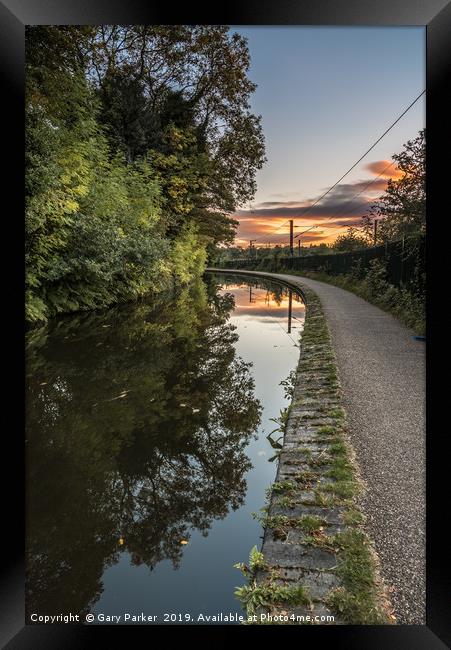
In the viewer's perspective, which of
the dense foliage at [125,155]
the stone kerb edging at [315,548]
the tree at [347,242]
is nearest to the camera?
the stone kerb edging at [315,548]

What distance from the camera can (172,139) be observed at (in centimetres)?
1545

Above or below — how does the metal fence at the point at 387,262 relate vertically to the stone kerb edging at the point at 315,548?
above

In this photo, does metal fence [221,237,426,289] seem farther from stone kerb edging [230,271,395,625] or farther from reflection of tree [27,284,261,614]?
stone kerb edging [230,271,395,625]

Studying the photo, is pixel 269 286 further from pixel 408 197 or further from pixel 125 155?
pixel 408 197

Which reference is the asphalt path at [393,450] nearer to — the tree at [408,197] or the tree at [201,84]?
the tree at [408,197]

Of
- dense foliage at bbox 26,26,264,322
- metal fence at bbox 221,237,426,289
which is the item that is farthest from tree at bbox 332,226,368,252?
dense foliage at bbox 26,26,264,322

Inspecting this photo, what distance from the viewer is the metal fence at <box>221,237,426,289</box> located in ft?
28.9

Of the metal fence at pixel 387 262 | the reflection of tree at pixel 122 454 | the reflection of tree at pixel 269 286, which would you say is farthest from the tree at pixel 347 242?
the reflection of tree at pixel 122 454

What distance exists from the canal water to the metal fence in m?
4.51

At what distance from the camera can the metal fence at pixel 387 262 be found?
28.9ft
